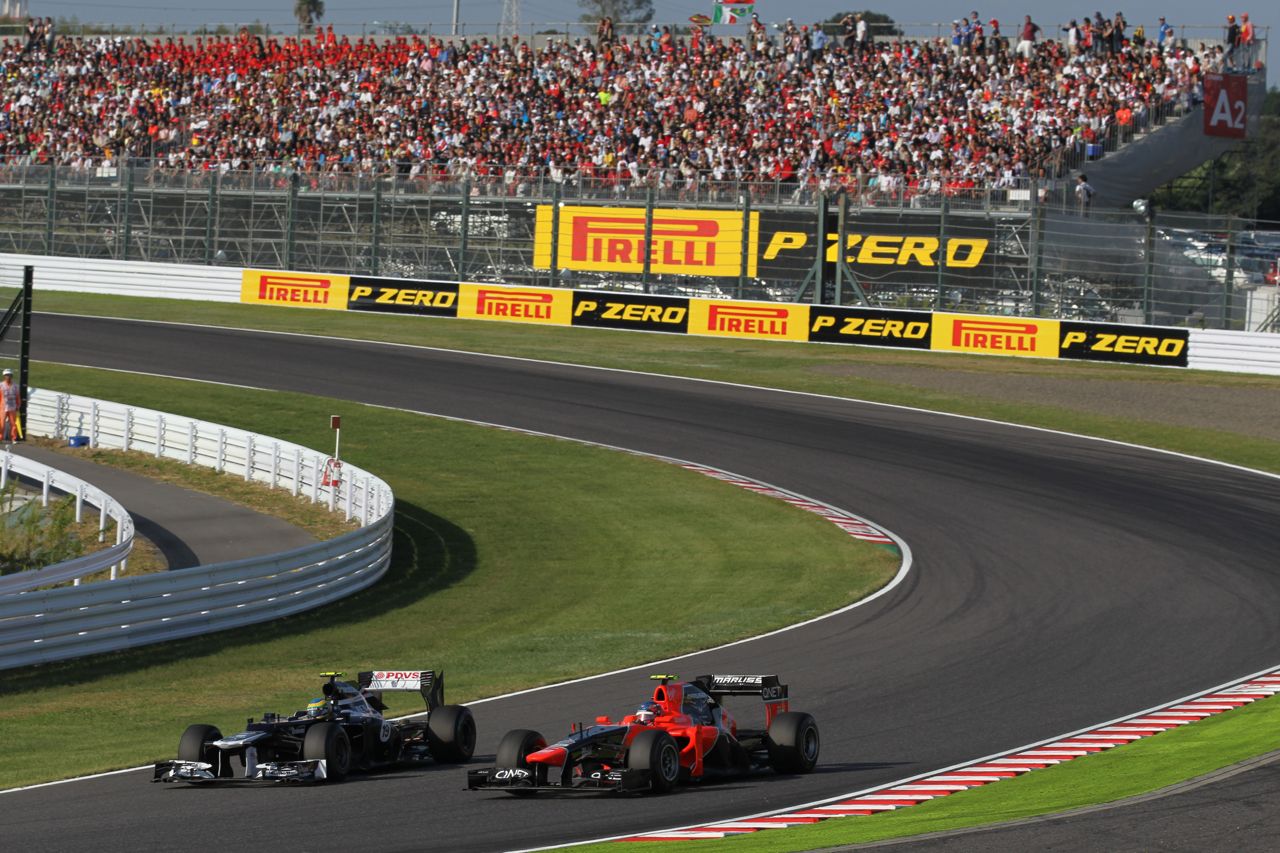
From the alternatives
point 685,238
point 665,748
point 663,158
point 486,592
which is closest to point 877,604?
point 486,592

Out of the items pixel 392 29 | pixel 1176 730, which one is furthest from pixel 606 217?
pixel 1176 730

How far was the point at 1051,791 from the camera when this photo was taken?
10.5 m

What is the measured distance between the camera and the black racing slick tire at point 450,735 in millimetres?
11977

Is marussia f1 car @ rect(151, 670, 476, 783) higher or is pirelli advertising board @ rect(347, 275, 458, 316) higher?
pirelli advertising board @ rect(347, 275, 458, 316)

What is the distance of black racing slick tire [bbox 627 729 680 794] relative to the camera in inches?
422

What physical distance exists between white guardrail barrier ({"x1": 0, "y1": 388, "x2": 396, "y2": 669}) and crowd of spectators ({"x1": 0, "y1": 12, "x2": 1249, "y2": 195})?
1926 cm

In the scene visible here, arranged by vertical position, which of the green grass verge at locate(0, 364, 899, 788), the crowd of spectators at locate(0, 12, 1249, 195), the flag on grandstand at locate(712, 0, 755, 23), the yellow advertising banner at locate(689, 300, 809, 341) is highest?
the flag on grandstand at locate(712, 0, 755, 23)

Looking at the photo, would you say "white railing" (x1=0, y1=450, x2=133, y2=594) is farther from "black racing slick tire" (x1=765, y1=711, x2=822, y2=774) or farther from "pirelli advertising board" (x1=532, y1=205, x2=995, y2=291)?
"pirelli advertising board" (x1=532, y1=205, x2=995, y2=291)

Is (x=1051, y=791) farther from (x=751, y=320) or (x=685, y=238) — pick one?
(x=685, y=238)

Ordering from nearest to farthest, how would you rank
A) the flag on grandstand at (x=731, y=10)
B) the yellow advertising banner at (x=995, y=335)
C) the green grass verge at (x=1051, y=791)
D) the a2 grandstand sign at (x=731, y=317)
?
the green grass verge at (x=1051, y=791) < the a2 grandstand sign at (x=731, y=317) < the yellow advertising banner at (x=995, y=335) < the flag on grandstand at (x=731, y=10)

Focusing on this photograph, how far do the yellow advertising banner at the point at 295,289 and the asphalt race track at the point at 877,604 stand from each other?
25.7 ft

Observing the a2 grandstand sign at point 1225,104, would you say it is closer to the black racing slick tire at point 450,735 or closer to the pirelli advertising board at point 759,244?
the pirelli advertising board at point 759,244

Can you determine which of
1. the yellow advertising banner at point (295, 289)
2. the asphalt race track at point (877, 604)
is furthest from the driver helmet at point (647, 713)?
the yellow advertising banner at point (295, 289)

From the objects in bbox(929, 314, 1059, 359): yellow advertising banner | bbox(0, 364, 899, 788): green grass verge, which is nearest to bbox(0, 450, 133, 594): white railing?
bbox(0, 364, 899, 788): green grass verge
